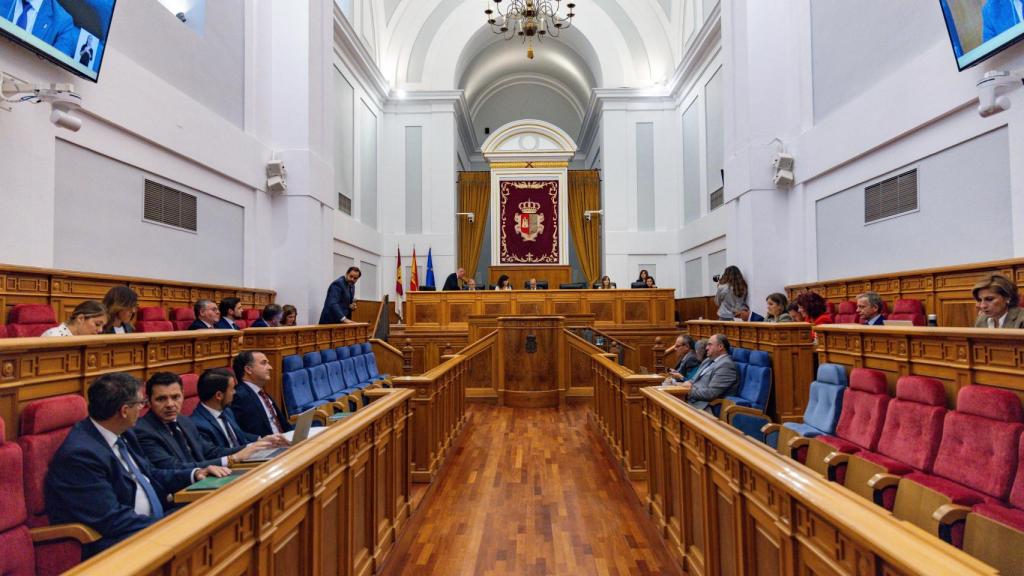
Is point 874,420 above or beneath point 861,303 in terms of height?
beneath

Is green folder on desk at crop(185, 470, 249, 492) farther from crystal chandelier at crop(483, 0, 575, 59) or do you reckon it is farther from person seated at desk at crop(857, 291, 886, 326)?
crystal chandelier at crop(483, 0, 575, 59)

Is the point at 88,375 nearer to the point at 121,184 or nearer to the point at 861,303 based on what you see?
the point at 121,184

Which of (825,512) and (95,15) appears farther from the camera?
(95,15)

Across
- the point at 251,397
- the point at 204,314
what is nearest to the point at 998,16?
the point at 251,397

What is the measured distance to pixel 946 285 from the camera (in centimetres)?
481

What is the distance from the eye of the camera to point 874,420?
2742 mm

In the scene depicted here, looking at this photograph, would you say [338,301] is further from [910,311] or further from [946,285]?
[946,285]

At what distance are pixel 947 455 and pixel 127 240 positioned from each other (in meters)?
6.33

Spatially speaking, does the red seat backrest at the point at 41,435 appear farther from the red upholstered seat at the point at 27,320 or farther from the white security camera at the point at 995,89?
the white security camera at the point at 995,89

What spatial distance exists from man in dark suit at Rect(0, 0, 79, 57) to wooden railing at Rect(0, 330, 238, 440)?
2634 mm

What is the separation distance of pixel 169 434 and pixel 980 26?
19.5ft

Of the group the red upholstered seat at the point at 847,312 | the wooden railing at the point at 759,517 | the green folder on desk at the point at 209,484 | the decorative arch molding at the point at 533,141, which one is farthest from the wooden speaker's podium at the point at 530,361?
the decorative arch molding at the point at 533,141

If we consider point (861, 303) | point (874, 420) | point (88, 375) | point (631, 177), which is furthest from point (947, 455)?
point (631, 177)

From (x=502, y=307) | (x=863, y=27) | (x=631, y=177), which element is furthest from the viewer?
(x=631, y=177)
